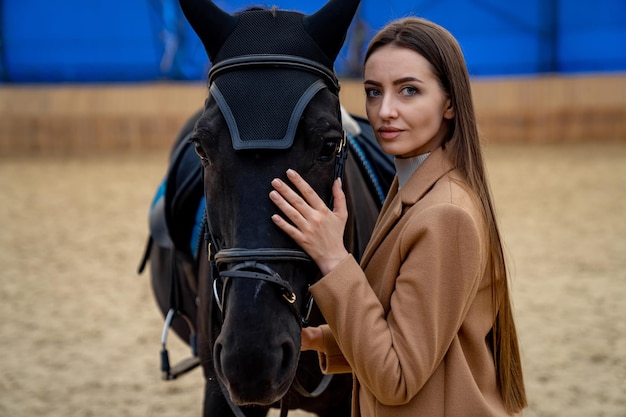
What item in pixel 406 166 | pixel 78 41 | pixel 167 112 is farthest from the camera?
pixel 78 41

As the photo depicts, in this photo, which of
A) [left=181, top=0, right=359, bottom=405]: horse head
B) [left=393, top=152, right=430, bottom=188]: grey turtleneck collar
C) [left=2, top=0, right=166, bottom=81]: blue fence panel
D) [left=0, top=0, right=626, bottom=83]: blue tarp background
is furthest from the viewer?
[left=2, top=0, right=166, bottom=81]: blue fence panel

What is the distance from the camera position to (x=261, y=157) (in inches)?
61.8

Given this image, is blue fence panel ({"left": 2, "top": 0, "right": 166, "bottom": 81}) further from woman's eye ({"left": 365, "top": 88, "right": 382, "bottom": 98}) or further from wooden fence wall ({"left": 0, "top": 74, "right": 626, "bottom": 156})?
woman's eye ({"left": 365, "top": 88, "right": 382, "bottom": 98})

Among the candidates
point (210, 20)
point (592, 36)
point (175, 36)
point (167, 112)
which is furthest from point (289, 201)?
point (592, 36)

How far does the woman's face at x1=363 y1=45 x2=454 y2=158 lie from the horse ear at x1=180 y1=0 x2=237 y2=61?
374 millimetres

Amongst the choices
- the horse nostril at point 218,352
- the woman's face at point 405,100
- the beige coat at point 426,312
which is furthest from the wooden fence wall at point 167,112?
the horse nostril at point 218,352

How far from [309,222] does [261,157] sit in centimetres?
18

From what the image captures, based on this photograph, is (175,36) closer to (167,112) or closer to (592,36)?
(167,112)

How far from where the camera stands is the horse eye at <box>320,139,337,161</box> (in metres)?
1.66

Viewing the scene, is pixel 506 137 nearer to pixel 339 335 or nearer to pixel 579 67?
pixel 579 67

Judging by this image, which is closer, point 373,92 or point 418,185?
point 418,185

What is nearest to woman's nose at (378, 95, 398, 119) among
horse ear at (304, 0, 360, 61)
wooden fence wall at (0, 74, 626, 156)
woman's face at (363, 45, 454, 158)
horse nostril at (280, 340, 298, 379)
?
woman's face at (363, 45, 454, 158)

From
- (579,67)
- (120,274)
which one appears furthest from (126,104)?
(579,67)

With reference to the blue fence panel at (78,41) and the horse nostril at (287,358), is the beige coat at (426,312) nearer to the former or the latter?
the horse nostril at (287,358)
